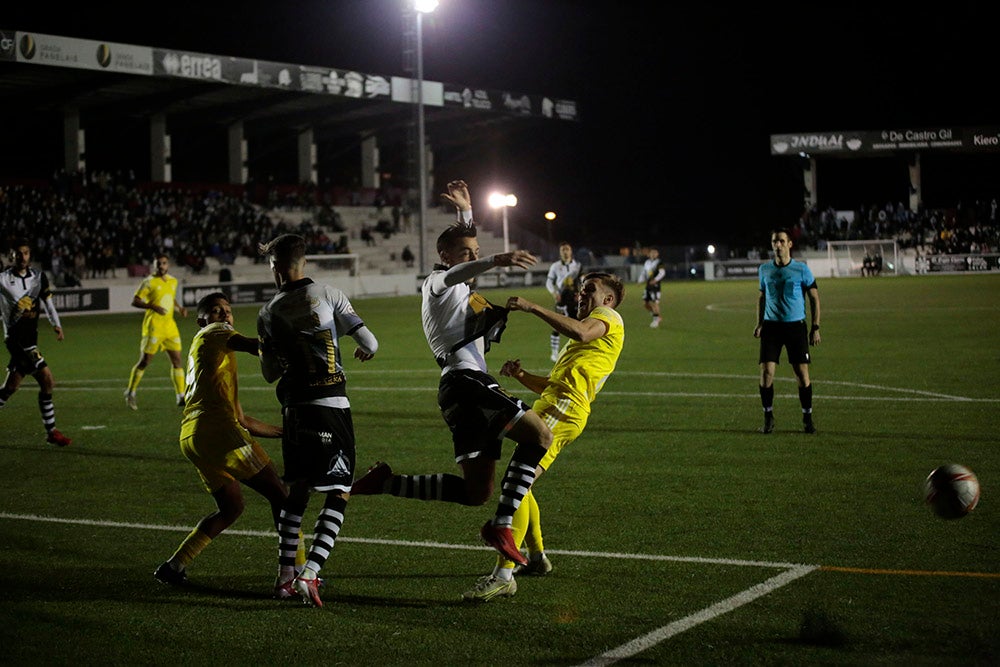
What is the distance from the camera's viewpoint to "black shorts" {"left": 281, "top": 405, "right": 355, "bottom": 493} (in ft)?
19.7

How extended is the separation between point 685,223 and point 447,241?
9469cm

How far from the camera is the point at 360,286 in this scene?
49094 mm

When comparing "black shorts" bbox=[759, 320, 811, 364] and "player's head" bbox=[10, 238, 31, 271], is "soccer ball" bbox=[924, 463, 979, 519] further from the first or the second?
"player's head" bbox=[10, 238, 31, 271]

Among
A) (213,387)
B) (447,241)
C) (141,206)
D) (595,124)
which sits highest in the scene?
(595,124)

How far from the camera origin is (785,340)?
39.4 feet

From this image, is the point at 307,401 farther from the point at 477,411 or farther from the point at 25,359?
the point at 25,359

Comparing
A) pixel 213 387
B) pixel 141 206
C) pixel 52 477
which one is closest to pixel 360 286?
pixel 141 206

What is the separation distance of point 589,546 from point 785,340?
18.3 ft

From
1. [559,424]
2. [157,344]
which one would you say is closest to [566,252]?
[157,344]

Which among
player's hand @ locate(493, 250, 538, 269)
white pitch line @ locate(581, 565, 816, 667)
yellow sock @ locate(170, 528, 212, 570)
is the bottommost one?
white pitch line @ locate(581, 565, 816, 667)

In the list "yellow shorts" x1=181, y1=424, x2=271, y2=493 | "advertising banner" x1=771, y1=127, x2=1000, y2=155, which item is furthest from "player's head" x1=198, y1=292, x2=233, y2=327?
"advertising banner" x1=771, y1=127, x2=1000, y2=155

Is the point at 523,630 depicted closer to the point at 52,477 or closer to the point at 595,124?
the point at 52,477

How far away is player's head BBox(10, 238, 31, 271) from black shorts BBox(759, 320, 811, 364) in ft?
26.1

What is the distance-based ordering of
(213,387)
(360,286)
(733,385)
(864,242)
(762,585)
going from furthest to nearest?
(864,242) → (360,286) → (733,385) → (213,387) → (762,585)
